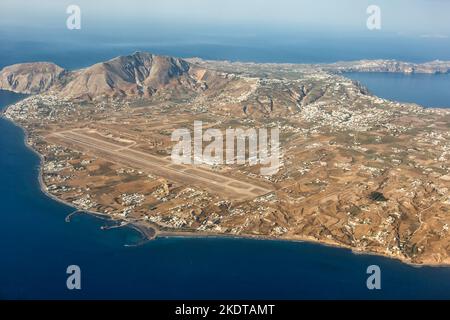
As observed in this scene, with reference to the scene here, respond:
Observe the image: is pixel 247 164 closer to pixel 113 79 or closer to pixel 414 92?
pixel 113 79

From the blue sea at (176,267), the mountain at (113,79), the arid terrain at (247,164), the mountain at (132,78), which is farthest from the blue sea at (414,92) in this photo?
the blue sea at (176,267)

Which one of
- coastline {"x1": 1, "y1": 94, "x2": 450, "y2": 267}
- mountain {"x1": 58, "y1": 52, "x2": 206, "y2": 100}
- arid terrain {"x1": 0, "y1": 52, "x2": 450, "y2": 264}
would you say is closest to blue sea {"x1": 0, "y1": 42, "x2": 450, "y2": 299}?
coastline {"x1": 1, "y1": 94, "x2": 450, "y2": 267}

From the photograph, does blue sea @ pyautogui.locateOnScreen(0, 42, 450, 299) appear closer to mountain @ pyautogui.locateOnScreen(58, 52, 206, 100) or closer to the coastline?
the coastline

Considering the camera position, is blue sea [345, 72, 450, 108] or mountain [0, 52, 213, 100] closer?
mountain [0, 52, 213, 100]

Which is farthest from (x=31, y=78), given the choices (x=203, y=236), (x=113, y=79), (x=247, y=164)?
(x=203, y=236)

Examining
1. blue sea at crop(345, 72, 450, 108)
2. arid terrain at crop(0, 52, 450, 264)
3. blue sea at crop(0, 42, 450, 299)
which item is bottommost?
blue sea at crop(0, 42, 450, 299)

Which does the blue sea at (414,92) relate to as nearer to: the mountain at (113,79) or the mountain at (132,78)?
the mountain at (113,79)
